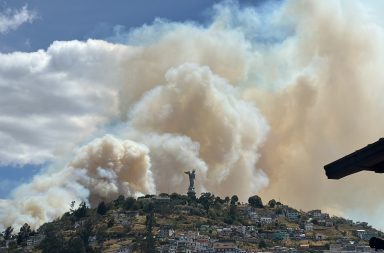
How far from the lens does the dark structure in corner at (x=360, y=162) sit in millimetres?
7180

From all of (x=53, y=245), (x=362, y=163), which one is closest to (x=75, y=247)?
(x=53, y=245)

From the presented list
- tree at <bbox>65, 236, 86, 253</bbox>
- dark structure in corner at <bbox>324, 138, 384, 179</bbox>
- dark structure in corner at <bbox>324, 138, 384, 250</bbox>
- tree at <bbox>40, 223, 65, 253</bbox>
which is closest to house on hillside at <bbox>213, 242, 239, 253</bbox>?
tree at <bbox>65, 236, 86, 253</bbox>

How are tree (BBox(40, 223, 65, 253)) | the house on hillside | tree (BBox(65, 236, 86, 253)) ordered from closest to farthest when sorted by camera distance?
1. tree (BBox(65, 236, 86, 253))
2. tree (BBox(40, 223, 65, 253))
3. the house on hillside

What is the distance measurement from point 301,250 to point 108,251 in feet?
238

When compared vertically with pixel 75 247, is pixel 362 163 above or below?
below

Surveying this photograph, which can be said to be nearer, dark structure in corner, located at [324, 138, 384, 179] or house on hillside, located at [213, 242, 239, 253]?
dark structure in corner, located at [324, 138, 384, 179]

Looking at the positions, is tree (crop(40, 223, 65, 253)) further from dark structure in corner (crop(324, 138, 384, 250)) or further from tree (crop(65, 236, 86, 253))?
dark structure in corner (crop(324, 138, 384, 250))

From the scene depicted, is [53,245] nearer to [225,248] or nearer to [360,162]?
[225,248]

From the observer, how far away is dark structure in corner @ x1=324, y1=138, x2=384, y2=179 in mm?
7180

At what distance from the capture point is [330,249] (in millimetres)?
195750

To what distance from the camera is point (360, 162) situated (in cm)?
755

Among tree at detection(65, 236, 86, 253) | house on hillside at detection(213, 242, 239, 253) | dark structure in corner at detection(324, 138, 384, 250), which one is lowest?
dark structure in corner at detection(324, 138, 384, 250)

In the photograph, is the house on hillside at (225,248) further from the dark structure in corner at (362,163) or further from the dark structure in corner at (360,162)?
the dark structure in corner at (360,162)

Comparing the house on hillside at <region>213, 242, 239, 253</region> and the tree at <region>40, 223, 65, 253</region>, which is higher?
the house on hillside at <region>213, 242, 239, 253</region>
